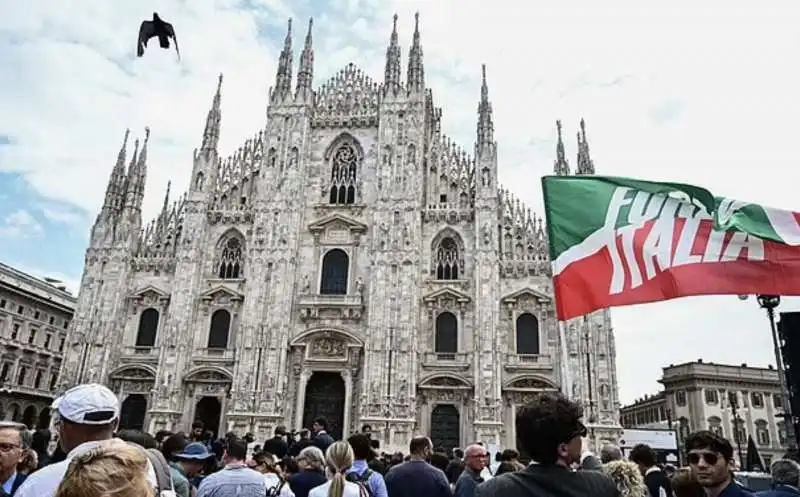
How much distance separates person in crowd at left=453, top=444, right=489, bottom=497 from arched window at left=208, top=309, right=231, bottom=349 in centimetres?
2484

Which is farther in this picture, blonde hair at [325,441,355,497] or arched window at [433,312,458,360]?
arched window at [433,312,458,360]

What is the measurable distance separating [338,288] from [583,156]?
14.0 m

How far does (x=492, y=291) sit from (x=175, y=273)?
15.7m

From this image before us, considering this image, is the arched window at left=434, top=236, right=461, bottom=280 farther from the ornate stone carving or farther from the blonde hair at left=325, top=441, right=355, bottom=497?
the blonde hair at left=325, top=441, right=355, bottom=497

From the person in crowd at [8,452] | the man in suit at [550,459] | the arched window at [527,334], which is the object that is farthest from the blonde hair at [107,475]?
the arched window at [527,334]

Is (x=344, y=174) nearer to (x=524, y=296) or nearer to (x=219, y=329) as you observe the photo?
(x=219, y=329)

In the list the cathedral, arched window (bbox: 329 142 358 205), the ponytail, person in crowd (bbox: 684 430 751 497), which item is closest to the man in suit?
person in crowd (bbox: 684 430 751 497)

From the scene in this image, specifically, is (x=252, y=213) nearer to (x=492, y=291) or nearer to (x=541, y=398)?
(x=492, y=291)

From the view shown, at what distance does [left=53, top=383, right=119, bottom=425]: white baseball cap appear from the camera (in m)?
3.50

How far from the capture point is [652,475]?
6.90 m

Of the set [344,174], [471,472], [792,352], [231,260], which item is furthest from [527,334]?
[471,472]

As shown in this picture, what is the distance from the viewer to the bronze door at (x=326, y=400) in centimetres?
2797

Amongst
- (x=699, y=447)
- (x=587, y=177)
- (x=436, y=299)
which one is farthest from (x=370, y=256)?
(x=699, y=447)

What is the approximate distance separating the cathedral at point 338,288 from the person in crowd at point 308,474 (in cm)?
1997
